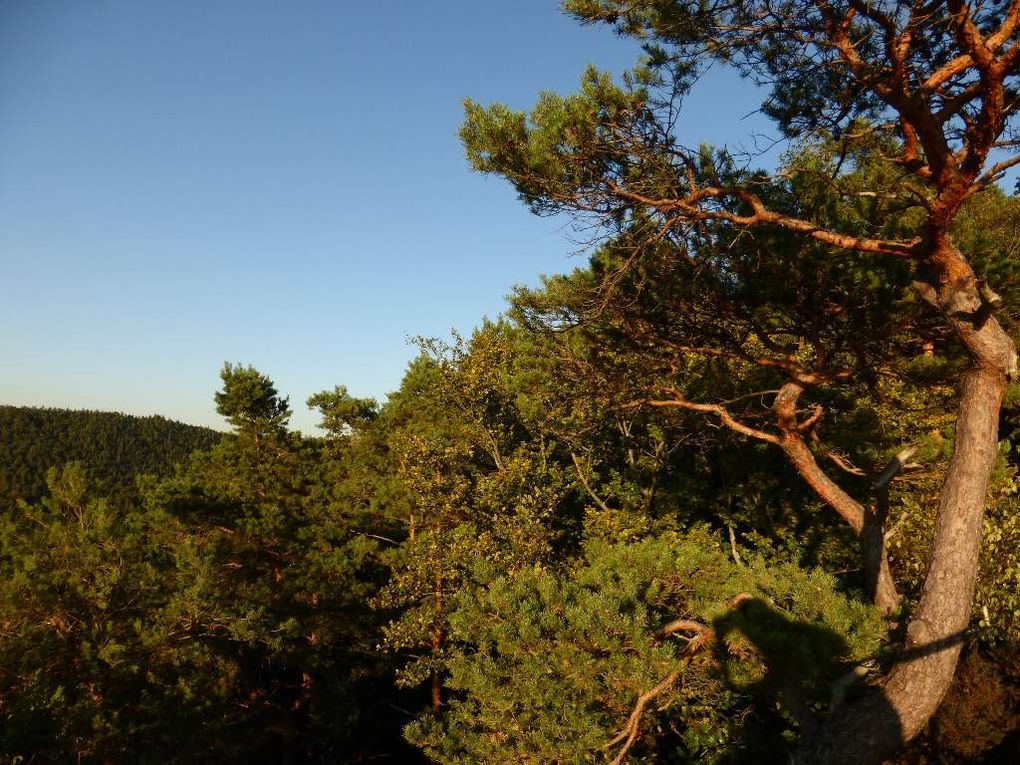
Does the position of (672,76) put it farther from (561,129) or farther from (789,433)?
(789,433)

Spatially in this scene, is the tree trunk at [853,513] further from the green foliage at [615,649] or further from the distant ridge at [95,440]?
the distant ridge at [95,440]

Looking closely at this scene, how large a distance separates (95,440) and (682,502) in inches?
6031

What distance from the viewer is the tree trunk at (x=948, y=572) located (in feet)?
15.9

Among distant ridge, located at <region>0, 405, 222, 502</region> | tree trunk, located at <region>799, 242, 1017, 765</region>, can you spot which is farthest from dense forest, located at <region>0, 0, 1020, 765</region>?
distant ridge, located at <region>0, 405, 222, 502</region>

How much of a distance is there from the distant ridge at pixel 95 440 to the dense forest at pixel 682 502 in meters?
108

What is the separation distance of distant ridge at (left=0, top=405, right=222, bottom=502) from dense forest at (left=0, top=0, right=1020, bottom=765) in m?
108

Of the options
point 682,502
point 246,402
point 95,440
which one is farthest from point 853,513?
point 95,440

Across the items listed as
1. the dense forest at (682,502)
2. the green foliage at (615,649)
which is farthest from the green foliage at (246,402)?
the green foliage at (615,649)

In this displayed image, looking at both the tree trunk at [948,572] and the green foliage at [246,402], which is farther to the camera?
the green foliage at [246,402]

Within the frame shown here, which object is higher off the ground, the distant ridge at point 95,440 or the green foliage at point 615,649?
the distant ridge at point 95,440

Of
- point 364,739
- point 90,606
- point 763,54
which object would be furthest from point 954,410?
point 364,739

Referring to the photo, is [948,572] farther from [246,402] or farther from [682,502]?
[246,402]

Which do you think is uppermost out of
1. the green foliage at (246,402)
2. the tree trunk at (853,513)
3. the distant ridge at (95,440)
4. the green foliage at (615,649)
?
the distant ridge at (95,440)

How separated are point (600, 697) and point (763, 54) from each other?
6.80 metres
